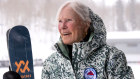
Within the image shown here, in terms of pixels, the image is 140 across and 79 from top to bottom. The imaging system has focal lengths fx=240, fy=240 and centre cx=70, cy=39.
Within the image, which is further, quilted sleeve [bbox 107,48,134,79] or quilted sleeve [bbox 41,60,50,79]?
quilted sleeve [bbox 41,60,50,79]

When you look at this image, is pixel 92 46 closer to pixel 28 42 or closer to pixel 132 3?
pixel 28 42

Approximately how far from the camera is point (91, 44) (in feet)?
2.92

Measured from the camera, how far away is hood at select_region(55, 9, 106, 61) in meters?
0.88

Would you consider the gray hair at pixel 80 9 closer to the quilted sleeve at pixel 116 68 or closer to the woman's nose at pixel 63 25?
the woman's nose at pixel 63 25

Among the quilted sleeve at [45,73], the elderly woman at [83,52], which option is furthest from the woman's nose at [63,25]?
the quilted sleeve at [45,73]

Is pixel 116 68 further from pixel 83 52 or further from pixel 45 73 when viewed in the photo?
pixel 45 73

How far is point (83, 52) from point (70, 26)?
4.2 inches

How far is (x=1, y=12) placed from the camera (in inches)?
142

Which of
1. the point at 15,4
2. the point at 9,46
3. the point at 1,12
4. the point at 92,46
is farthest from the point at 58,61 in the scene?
the point at 15,4

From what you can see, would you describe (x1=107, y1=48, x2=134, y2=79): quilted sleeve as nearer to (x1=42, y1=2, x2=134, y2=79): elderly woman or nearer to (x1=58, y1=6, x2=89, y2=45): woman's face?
Answer: (x1=42, y1=2, x2=134, y2=79): elderly woman

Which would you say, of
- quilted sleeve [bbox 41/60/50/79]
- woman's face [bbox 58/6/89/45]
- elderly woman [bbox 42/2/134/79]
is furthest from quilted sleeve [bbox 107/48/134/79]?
quilted sleeve [bbox 41/60/50/79]

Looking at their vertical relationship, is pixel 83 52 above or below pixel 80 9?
below

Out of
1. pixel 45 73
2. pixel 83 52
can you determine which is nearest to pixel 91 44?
pixel 83 52

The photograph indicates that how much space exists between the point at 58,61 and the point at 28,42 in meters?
0.53
